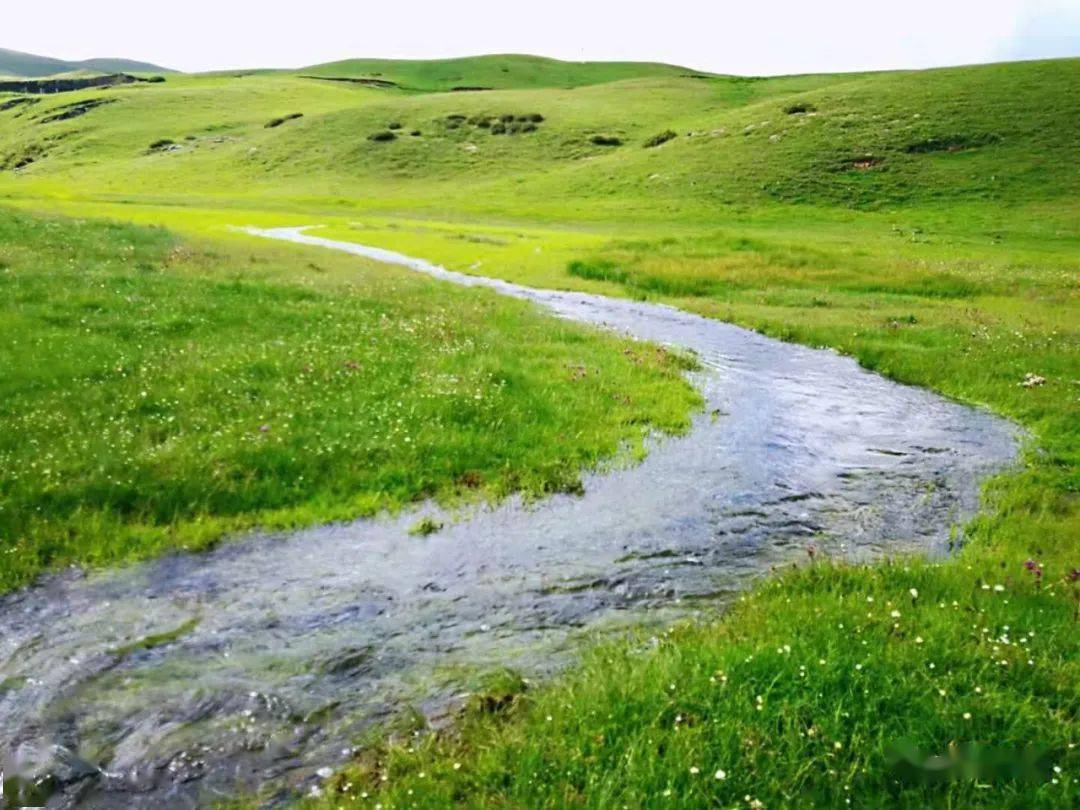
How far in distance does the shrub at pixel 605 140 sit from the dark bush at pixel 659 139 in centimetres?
893

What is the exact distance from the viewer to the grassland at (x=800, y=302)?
6.55 m

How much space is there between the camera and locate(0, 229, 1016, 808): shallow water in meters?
7.40

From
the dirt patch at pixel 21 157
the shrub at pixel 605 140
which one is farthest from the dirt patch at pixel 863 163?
the dirt patch at pixel 21 157

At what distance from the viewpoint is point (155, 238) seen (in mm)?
38625

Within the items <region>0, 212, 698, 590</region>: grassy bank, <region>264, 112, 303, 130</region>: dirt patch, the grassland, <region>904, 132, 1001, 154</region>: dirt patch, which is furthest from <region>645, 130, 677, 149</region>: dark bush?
<region>0, 212, 698, 590</region>: grassy bank

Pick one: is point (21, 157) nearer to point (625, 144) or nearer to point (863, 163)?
point (625, 144)

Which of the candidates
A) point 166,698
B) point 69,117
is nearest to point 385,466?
point 166,698

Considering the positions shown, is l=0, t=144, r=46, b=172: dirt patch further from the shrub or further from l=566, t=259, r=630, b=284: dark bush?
l=566, t=259, r=630, b=284: dark bush

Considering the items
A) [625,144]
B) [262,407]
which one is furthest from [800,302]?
[625,144]

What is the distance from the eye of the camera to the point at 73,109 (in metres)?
178

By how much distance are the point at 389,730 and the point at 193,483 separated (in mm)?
7195

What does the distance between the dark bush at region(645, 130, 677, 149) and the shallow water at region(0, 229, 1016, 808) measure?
299 feet

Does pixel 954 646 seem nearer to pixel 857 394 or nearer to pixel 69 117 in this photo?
pixel 857 394

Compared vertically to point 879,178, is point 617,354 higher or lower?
lower
